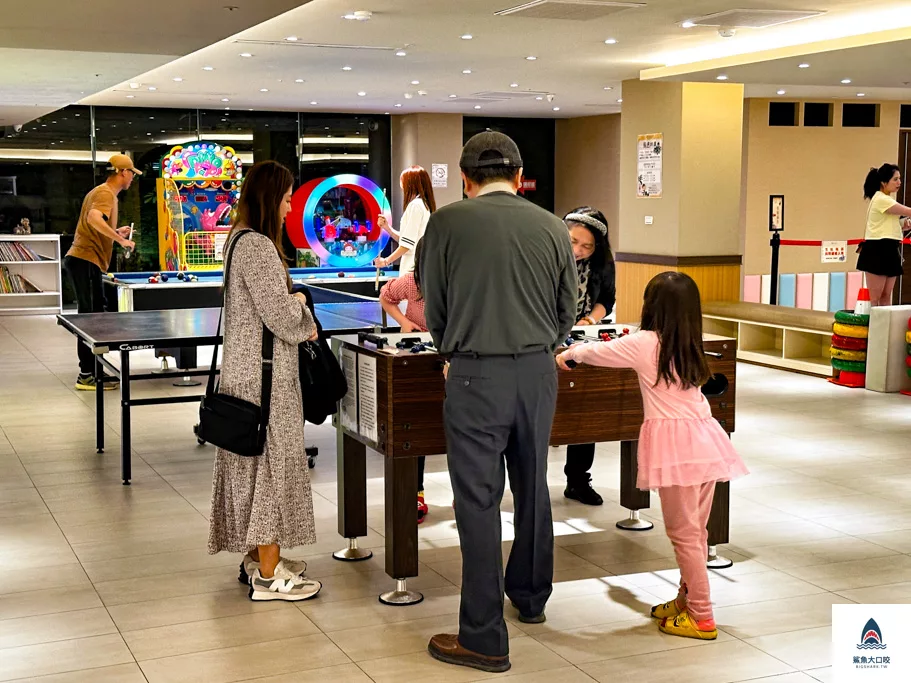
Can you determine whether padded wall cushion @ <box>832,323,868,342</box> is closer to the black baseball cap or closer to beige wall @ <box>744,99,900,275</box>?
the black baseball cap

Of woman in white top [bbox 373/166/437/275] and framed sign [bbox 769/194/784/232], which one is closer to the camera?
woman in white top [bbox 373/166/437/275]

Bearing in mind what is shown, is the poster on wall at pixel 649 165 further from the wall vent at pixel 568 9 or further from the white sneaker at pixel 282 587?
the white sneaker at pixel 282 587

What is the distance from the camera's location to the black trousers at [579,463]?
540 cm

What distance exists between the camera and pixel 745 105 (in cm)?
1481

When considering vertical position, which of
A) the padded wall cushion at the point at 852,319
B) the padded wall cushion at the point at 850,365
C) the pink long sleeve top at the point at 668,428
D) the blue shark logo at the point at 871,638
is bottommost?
the padded wall cushion at the point at 850,365

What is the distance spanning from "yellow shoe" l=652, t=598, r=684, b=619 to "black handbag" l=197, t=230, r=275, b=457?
1.49 meters

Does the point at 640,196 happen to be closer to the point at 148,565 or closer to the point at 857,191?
the point at 857,191

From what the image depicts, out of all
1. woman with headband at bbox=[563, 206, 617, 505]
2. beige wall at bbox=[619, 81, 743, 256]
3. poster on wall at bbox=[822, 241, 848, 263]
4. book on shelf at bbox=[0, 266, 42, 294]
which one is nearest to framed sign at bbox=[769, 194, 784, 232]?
poster on wall at bbox=[822, 241, 848, 263]

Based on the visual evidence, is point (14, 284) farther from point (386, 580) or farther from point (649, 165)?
point (386, 580)

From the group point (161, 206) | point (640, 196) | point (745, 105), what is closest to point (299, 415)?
point (640, 196)

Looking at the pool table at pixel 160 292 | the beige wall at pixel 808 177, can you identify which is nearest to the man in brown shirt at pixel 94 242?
the pool table at pixel 160 292

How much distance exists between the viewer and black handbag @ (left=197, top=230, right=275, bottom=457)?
3.83 meters

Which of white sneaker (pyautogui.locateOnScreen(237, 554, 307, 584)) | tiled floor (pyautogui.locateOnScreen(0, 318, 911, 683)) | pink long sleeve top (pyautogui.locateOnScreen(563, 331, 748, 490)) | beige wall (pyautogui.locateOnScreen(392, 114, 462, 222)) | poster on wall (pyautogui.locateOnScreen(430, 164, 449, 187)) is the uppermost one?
beige wall (pyautogui.locateOnScreen(392, 114, 462, 222))

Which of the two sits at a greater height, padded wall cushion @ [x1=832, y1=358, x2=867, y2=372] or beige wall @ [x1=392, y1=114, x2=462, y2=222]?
beige wall @ [x1=392, y1=114, x2=462, y2=222]
